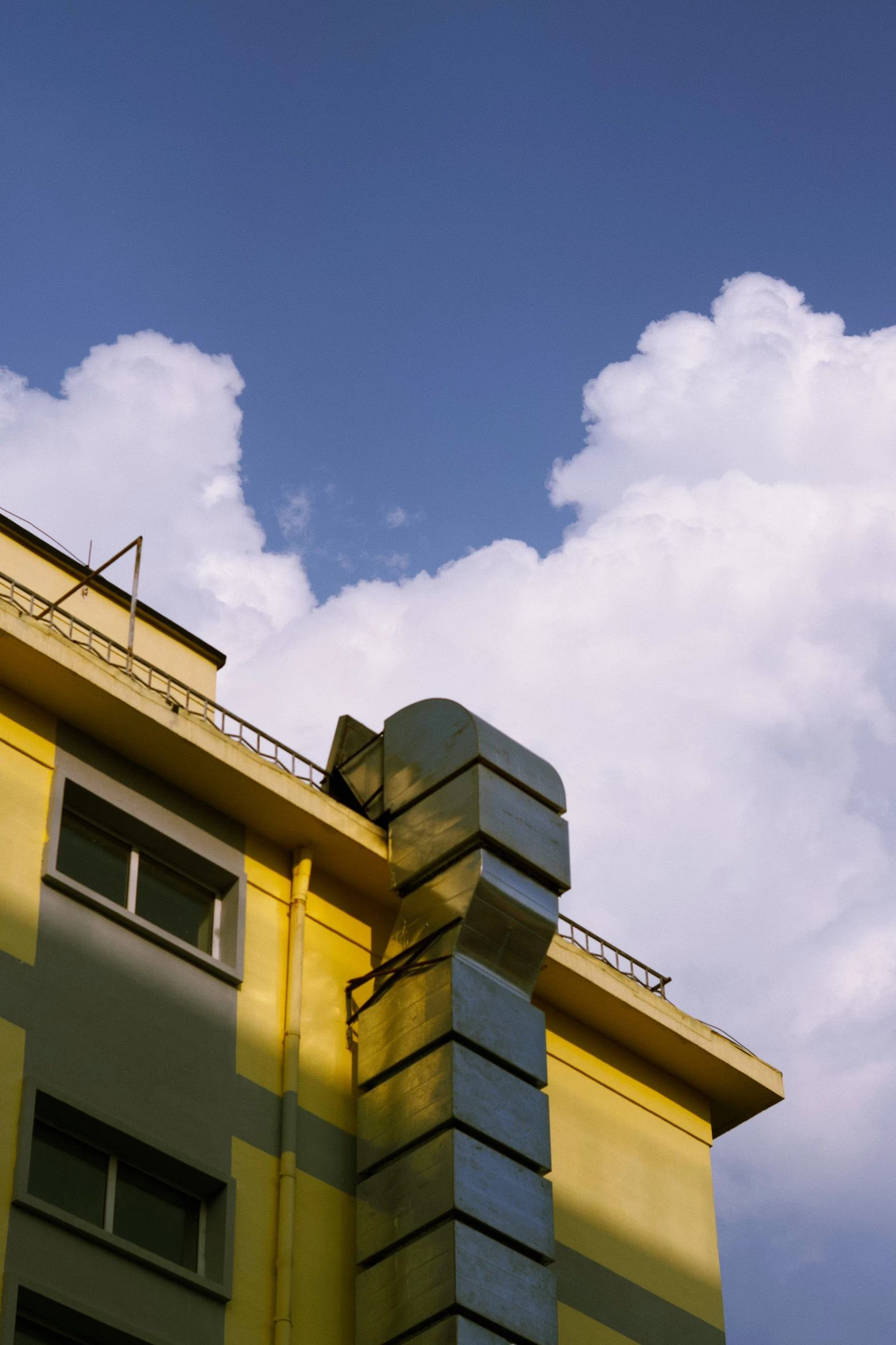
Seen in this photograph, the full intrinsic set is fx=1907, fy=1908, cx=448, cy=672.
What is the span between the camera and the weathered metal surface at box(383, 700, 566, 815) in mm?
23969

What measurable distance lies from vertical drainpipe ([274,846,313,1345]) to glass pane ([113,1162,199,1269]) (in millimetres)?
938

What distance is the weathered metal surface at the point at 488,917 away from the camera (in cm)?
2284

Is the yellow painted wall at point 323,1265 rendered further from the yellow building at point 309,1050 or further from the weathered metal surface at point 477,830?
the weathered metal surface at point 477,830

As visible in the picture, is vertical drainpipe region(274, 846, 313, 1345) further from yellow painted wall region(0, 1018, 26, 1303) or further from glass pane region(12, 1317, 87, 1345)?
yellow painted wall region(0, 1018, 26, 1303)

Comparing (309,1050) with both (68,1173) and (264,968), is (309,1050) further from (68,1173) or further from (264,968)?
(68,1173)

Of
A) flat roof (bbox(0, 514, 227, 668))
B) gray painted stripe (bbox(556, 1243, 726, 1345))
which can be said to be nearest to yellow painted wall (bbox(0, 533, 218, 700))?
flat roof (bbox(0, 514, 227, 668))

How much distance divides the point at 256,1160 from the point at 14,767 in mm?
5132

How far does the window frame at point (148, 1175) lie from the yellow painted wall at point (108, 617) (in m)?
9.89

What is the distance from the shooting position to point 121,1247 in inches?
738

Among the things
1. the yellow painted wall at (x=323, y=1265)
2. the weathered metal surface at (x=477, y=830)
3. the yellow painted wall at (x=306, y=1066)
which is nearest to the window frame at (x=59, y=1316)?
the yellow painted wall at (x=306, y=1066)

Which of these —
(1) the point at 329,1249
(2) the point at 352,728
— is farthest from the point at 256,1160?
(2) the point at 352,728

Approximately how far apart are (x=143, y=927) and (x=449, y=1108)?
3.98 metres

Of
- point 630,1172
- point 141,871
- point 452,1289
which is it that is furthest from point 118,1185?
point 630,1172

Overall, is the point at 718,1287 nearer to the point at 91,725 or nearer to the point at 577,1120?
the point at 577,1120
